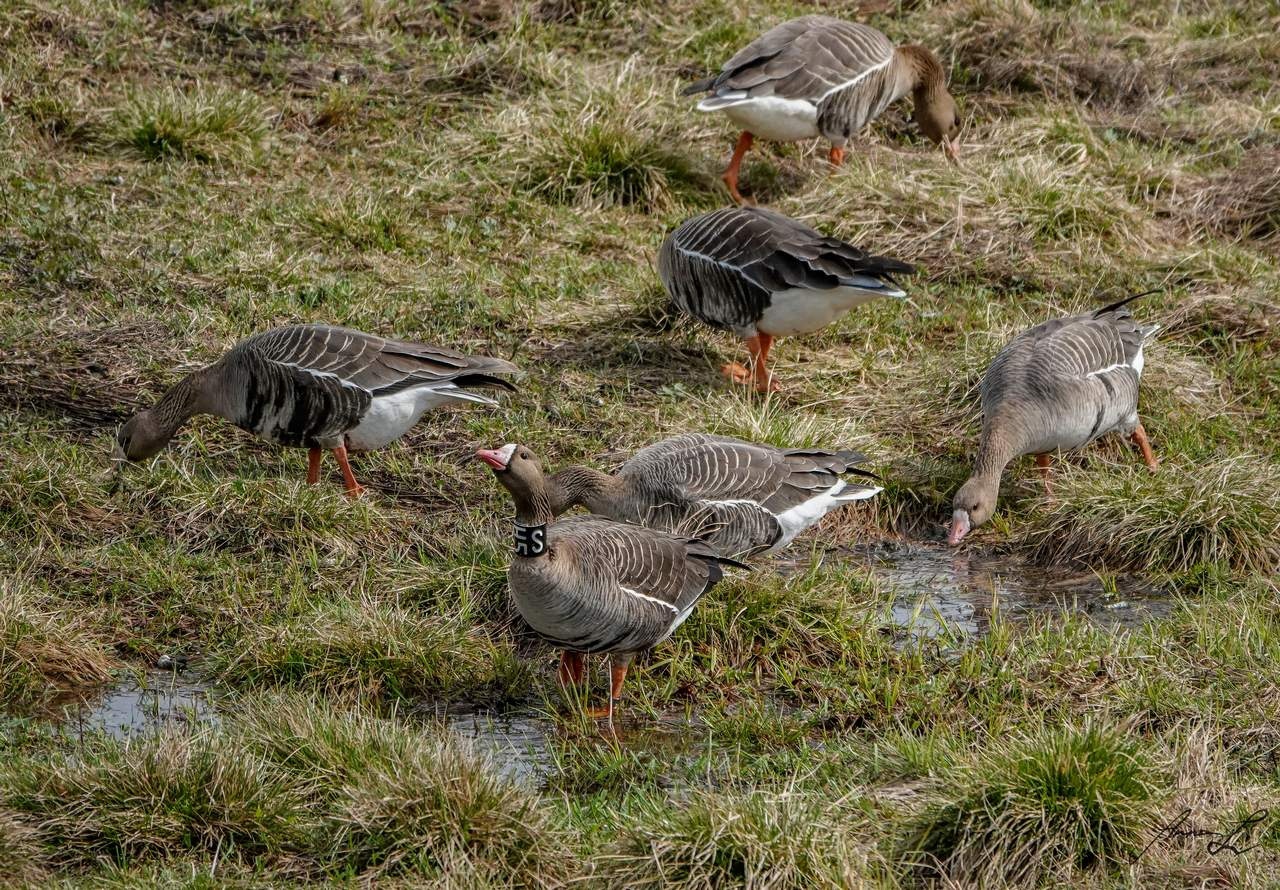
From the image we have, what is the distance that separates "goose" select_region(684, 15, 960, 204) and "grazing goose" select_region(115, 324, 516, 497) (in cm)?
401

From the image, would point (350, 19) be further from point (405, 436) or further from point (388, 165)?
point (405, 436)

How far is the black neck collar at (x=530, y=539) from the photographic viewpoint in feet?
19.6

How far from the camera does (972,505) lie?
7.80m

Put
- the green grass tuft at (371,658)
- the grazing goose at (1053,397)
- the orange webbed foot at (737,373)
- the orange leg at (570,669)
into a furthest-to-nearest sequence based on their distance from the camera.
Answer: the orange webbed foot at (737,373), the grazing goose at (1053,397), the orange leg at (570,669), the green grass tuft at (371,658)


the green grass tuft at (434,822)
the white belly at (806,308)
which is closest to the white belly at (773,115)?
the white belly at (806,308)

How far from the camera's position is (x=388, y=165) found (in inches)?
458

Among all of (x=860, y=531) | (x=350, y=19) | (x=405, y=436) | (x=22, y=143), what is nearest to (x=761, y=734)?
(x=860, y=531)

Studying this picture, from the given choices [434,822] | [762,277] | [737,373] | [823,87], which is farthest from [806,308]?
[434,822]

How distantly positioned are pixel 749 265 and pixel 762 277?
0.41 feet

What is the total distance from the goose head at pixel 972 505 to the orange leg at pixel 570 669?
2.14 metres

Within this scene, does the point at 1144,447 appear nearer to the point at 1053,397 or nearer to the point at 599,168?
the point at 1053,397

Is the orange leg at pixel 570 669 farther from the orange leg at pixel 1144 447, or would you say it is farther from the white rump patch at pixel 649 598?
the orange leg at pixel 1144 447

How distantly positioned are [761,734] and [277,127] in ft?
24.7

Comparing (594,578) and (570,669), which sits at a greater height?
(594,578)
